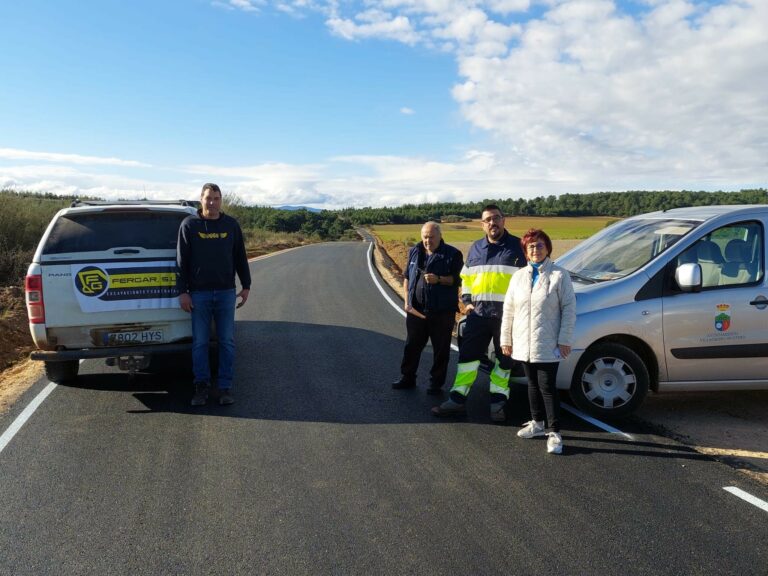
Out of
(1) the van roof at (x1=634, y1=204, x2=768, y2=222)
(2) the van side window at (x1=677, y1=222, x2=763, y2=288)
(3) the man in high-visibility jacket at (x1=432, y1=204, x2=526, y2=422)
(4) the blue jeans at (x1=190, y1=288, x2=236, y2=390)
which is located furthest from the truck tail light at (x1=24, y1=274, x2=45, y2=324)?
(1) the van roof at (x1=634, y1=204, x2=768, y2=222)

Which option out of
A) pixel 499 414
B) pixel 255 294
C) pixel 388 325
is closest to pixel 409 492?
pixel 499 414

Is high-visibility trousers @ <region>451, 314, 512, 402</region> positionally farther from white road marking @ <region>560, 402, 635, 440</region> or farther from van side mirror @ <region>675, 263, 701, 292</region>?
van side mirror @ <region>675, 263, 701, 292</region>

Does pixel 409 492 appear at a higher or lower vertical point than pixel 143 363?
lower

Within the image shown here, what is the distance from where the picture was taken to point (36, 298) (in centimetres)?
565

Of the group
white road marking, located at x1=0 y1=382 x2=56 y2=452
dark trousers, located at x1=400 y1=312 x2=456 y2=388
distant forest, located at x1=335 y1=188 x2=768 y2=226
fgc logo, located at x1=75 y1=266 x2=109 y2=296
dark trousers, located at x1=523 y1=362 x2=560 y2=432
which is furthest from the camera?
distant forest, located at x1=335 y1=188 x2=768 y2=226

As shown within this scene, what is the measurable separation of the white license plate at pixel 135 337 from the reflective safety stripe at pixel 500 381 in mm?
3301

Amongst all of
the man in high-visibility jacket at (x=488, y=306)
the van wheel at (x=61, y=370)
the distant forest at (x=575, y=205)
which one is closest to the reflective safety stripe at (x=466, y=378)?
the man in high-visibility jacket at (x=488, y=306)

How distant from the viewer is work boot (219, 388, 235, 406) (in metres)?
5.86

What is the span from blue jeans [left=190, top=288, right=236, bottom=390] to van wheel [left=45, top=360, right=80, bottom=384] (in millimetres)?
1527

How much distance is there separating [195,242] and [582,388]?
3880 mm

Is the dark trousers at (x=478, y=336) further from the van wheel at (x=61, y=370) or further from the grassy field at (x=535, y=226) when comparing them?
the grassy field at (x=535, y=226)

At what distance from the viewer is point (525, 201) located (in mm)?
78750

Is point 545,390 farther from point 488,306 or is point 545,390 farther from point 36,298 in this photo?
point 36,298

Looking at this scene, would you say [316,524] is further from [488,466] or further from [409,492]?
[488,466]
